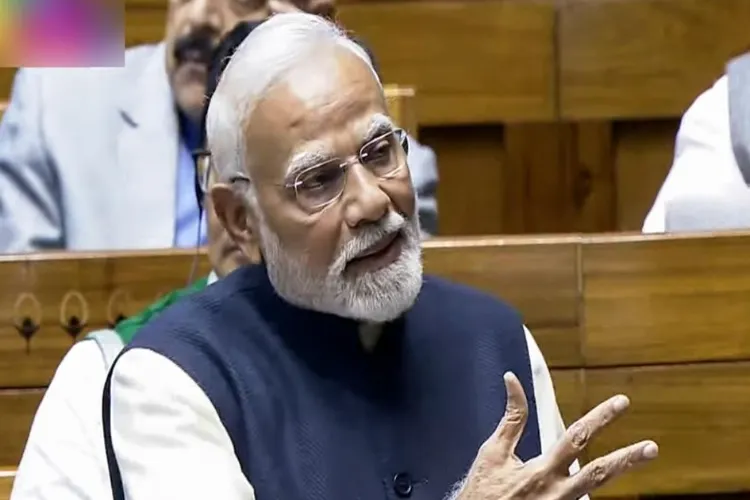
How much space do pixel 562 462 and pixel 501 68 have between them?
1.30m

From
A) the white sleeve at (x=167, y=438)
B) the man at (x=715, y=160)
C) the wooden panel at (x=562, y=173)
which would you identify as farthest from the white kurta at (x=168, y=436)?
the wooden panel at (x=562, y=173)

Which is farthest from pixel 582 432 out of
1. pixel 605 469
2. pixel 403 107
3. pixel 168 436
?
pixel 403 107

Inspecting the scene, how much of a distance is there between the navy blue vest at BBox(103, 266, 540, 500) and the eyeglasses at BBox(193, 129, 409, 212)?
0.27ft

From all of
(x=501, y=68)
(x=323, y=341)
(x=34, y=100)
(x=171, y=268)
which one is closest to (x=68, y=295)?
→ (x=171, y=268)

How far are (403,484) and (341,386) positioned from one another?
3.0 inches

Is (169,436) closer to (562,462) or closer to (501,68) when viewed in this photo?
(562,462)

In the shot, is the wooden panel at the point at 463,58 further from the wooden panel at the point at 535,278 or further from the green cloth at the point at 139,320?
the green cloth at the point at 139,320

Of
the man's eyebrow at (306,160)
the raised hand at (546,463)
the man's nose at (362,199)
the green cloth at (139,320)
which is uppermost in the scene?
the man's eyebrow at (306,160)

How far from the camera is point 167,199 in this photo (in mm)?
1518

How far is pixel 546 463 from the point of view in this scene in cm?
83

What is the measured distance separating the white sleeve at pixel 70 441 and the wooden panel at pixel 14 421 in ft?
0.71

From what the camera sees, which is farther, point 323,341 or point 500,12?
point 500,12

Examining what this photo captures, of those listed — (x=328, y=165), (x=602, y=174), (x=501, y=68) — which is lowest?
(x=602, y=174)

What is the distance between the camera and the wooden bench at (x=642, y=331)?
129cm
